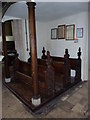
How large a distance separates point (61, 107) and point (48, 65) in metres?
0.86

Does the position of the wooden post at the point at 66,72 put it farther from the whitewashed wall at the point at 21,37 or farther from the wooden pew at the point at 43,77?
the whitewashed wall at the point at 21,37

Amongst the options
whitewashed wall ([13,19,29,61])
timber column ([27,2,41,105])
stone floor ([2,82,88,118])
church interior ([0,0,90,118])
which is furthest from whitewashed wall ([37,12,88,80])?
timber column ([27,2,41,105])

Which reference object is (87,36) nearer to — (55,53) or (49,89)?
(55,53)

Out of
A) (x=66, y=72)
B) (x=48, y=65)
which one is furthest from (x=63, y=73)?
(x=48, y=65)

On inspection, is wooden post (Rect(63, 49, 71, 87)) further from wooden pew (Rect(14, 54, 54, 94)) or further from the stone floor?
wooden pew (Rect(14, 54, 54, 94))

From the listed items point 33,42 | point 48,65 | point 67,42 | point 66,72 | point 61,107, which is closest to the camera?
point 33,42

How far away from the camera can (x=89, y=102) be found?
2219mm

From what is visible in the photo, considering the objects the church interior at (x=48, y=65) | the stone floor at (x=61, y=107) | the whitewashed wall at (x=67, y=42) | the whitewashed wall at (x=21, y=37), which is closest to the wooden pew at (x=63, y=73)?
the church interior at (x=48, y=65)

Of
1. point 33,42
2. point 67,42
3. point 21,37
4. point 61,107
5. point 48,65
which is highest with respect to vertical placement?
point 21,37

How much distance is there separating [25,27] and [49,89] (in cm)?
287

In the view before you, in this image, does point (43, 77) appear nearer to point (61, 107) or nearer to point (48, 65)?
point (48, 65)

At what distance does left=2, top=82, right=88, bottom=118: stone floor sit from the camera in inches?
73.8

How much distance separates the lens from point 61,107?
6.86 ft

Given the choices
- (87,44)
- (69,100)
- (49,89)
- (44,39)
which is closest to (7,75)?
(49,89)
